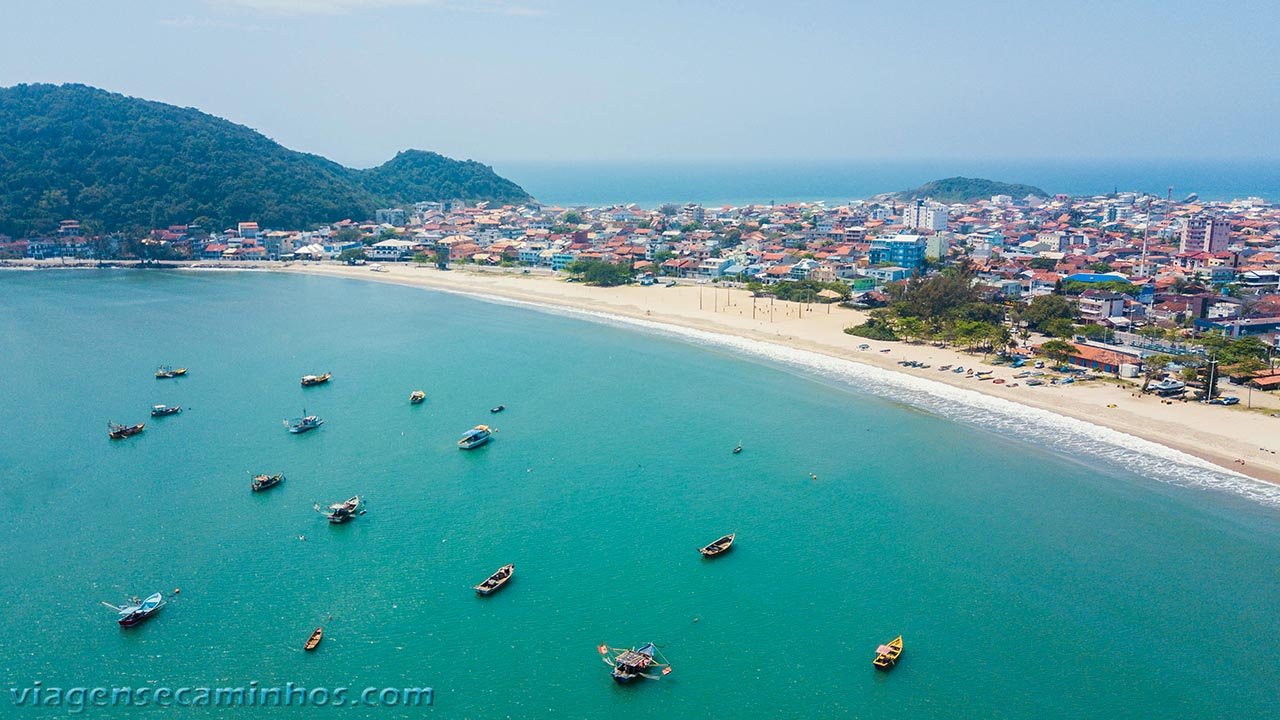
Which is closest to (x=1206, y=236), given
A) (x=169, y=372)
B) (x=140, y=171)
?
(x=169, y=372)

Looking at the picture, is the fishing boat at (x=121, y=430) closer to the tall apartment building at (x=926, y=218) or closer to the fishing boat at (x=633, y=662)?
the fishing boat at (x=633, y=662)

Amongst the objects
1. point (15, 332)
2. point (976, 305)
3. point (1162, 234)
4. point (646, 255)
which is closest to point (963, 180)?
point (1162, 234)

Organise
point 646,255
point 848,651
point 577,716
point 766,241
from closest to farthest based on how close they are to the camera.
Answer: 1. point 577,716
2. point 848,651
3. point 646,255
4. point 766,241

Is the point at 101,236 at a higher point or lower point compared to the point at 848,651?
higher

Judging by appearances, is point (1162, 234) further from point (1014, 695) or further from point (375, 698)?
Result: point (375, 698)

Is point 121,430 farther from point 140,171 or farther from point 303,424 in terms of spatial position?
point 140,171

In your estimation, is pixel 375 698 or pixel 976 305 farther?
pixel 976 305
